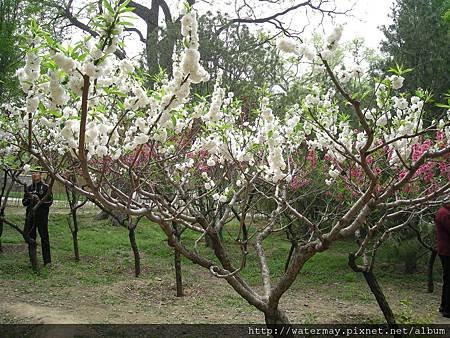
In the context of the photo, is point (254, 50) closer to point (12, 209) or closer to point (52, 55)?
point (52, 55)

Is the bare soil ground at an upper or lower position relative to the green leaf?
lower

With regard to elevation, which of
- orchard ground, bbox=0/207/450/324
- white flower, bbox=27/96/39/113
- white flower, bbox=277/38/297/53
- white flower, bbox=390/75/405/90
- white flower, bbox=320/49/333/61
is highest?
white flower, bbox=277/38/297/53

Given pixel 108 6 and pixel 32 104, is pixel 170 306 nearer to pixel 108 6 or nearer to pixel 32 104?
pixel 32 104

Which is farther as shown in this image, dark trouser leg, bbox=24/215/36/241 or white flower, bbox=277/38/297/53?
dark trouser leg, bbox=24/215/36/241

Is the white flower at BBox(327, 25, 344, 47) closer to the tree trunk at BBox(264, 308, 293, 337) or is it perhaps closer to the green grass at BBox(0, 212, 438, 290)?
the tree trunk at BBox(264, 308, 293, 337)

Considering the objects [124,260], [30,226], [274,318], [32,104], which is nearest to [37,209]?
[30,226]

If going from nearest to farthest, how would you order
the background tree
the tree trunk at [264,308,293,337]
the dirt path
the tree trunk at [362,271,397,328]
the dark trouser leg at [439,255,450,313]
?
A: the tree trunk at [264,308,293,337], the tree trunk at [362,271,397,328], the dirt path, the dark trouser leg at [439,255,450,313], the background tree

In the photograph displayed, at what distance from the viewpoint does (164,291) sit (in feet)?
21.1

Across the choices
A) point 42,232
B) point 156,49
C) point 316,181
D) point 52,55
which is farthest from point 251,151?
point 156,49

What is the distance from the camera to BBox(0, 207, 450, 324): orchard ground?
517 cm

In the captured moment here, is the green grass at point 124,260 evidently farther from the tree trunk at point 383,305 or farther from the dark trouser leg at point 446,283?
the tree trunk at point 383,305

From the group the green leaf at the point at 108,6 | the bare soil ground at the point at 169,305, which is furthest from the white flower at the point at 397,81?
the bare soil ground at the point at 169,305

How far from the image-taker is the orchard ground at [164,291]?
5.17 metres

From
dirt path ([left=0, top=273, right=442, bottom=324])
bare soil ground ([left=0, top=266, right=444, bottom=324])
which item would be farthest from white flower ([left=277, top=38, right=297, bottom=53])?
dirt path ([left=0, top=273, right=442, bottom=324])
